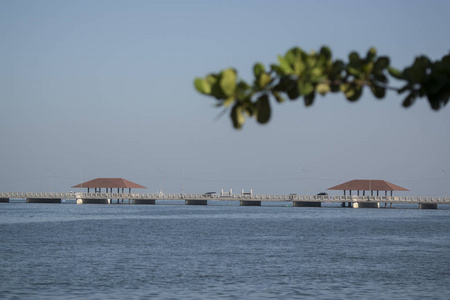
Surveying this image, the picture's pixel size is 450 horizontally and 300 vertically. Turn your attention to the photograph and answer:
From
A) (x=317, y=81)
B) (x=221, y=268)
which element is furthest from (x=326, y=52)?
(x=221, y=268)

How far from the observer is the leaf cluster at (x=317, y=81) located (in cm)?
379

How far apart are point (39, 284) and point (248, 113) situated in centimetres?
2699

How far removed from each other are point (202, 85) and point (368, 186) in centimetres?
13695

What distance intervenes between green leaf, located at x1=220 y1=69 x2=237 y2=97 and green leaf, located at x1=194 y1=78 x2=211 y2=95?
0.08 meters

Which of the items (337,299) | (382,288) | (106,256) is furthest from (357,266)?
(106,256)

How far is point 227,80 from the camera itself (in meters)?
3.72

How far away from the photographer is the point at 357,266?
36.8 metres

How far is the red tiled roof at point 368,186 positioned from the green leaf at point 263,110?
134512 mm

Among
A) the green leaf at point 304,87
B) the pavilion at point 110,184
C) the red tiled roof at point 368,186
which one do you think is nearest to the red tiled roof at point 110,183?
the pavilion at point 110,184

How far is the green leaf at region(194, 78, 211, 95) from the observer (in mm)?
3693

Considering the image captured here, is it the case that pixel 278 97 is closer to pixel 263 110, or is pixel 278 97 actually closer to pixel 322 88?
pixel 263 110

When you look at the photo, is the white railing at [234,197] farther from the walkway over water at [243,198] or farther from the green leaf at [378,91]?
the green leaf at [378,91]

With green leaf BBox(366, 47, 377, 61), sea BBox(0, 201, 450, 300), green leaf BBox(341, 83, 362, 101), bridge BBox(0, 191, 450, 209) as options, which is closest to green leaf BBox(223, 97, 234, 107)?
green leaf BBox(341, 83, 362, 101)

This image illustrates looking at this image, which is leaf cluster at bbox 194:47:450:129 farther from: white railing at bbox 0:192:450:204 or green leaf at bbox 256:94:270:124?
white railing at bbox 0:192:450:204
